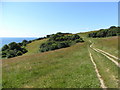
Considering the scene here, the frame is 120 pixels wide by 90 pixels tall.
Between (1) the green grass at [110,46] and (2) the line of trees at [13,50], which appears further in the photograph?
(2) the line of trees at [13,50]

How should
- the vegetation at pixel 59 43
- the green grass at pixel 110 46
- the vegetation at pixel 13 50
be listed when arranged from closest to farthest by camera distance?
the green grass at pixel 110 46 → the vegetation at pixel 59 43 → the vegetation at pixel 13 50

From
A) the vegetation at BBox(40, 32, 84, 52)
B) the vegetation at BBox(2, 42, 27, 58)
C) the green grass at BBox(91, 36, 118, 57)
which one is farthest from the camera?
the vegetation at BBox(2, 42, 27, 58)

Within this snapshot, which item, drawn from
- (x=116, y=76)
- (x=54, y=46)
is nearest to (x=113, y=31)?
(x=54, y=46)

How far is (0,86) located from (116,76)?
39.3 feet

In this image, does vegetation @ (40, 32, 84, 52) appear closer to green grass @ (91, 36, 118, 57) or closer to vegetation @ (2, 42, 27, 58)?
vegetation @ (2, 42, 27, 58)

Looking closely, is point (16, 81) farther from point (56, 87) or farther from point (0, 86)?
point (56, 87)

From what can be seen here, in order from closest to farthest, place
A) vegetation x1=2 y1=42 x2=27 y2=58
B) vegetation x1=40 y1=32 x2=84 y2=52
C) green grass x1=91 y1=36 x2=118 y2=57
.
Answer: green grass x1=91 y1=36 x2=118 y2=57, vegetation x1=40 y1=32 x2=84 y2=52, vegetation x1=2 y1=42 x2=27 y2=58

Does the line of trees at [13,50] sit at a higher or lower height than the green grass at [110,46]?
lower

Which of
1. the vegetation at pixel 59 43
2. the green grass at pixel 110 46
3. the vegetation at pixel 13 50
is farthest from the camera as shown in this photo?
the vegetation at pixel 13 50

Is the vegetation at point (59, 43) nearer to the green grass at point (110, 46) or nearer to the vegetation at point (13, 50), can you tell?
the vegetation at point (13, 50)

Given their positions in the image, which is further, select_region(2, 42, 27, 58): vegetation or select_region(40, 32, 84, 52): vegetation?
select_region(2, 42, 27, 58): vegetation

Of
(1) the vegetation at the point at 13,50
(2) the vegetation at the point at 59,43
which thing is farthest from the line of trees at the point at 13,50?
(2) the vegetation at the point at 59,43

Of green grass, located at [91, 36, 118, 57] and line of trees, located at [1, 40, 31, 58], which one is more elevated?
green grass, located at [91, 36, 118, 57]

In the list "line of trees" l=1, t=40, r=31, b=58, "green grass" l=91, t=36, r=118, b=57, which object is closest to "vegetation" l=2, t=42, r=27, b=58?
"line of trees" l=1, t=40, r=31, b=58
